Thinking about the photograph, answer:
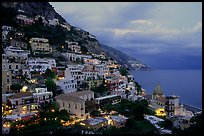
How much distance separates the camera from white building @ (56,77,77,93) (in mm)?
9562

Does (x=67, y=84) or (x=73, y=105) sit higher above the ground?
(x=67, y=84)

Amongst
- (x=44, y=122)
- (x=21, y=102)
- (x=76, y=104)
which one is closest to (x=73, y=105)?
(x=76, y=104)

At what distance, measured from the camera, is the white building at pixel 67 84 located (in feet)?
31.4

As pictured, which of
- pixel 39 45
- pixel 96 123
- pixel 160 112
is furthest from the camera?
pixel 39 45

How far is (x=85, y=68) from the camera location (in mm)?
11812

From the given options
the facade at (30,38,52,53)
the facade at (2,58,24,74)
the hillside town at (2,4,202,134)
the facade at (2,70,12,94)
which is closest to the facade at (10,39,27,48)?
the hillside town at (2,4,202,134)

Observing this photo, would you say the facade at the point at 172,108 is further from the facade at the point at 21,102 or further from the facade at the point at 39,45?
the facade at the point at 39,45

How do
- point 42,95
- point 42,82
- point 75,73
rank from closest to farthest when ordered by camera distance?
1. point 42,95
2. point 42,82
3. point 75,73

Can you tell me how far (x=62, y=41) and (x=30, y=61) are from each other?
5.64m

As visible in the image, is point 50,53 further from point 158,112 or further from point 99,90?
point 158,112

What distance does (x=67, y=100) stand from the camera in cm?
788

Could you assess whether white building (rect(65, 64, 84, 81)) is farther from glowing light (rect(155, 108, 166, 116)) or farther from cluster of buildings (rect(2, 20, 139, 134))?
glowing light (rect(155, 108, 166, 116))

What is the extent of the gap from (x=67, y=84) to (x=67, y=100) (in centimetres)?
189

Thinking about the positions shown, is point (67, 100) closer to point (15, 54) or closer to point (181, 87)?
point (15, 54)
